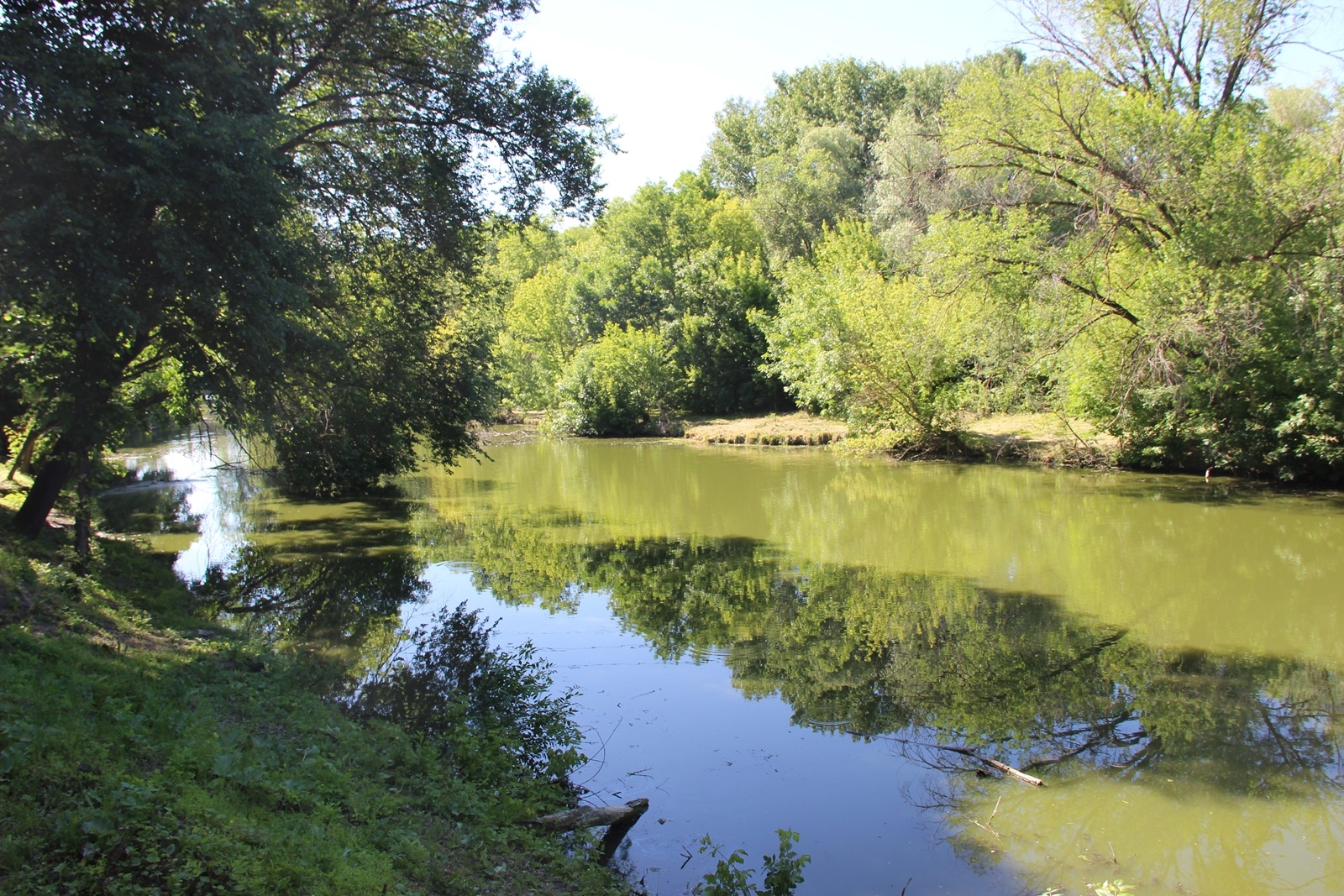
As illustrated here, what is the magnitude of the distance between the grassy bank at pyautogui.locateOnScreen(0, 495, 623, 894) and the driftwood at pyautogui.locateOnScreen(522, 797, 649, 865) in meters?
0.20

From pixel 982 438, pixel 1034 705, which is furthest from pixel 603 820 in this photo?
pixel 982 438

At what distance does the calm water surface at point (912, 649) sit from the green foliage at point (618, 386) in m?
17.8

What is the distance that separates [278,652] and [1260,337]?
63.0 feet

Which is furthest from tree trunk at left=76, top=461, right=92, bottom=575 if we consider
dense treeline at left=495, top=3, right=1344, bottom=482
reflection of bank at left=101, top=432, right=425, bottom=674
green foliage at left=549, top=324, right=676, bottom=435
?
green foliage at left=549, top=324, right=676, bottom=435

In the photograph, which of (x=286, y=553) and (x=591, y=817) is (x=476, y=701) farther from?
(x=286, y=553)

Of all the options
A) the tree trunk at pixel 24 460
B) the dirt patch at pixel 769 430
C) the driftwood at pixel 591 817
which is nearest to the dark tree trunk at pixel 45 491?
the tree trunk at pixel 24 460

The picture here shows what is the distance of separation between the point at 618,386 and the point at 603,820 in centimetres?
3393

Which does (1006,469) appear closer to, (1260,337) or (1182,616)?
(1260,337)

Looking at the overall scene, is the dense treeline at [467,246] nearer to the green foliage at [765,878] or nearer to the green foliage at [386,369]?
the green foliage at [386,369]

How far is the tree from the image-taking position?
8.91 metres

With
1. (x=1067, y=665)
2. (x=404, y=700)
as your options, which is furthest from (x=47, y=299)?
(x=1067, y=665)

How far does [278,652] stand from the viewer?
9.55 metres

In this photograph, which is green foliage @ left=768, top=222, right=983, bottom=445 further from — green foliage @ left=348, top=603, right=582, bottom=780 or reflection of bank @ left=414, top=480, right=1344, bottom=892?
green foliage @ left=348, top=603, right=582, bottom=780

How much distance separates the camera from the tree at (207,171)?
8.91 meters
